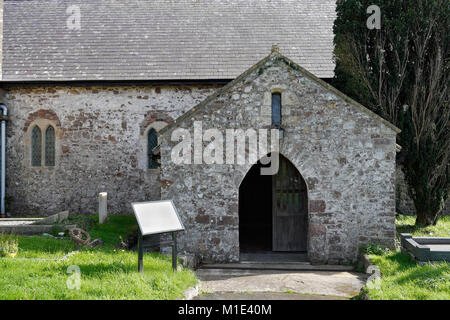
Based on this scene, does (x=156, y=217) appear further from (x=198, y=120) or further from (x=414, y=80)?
(x=414, y=80)

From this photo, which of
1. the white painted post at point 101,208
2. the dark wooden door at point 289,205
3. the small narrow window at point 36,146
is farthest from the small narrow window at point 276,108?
the small narrow window at point 36,146

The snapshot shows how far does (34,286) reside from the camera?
6.06m

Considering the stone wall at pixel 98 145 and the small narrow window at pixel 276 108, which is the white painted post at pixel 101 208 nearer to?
the stone wall at pixel 98 145

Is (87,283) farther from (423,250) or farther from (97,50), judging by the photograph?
(97,50)

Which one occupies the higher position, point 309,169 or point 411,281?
point 309,169

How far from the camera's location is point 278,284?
767 centimetres

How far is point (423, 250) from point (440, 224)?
544 cm

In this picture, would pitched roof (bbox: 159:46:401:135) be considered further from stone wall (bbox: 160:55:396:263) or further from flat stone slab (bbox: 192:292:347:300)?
flat stone slab (bbox: 192:292:347:300)

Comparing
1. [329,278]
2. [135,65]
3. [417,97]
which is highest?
[135,65]

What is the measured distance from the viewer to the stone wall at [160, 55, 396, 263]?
30.2 ft

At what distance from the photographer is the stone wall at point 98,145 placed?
14352mm

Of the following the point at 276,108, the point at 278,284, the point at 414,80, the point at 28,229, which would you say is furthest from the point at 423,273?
the point at 28,229

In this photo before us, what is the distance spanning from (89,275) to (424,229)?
9464mm

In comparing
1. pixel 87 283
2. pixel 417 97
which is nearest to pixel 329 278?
pixel 87 283
